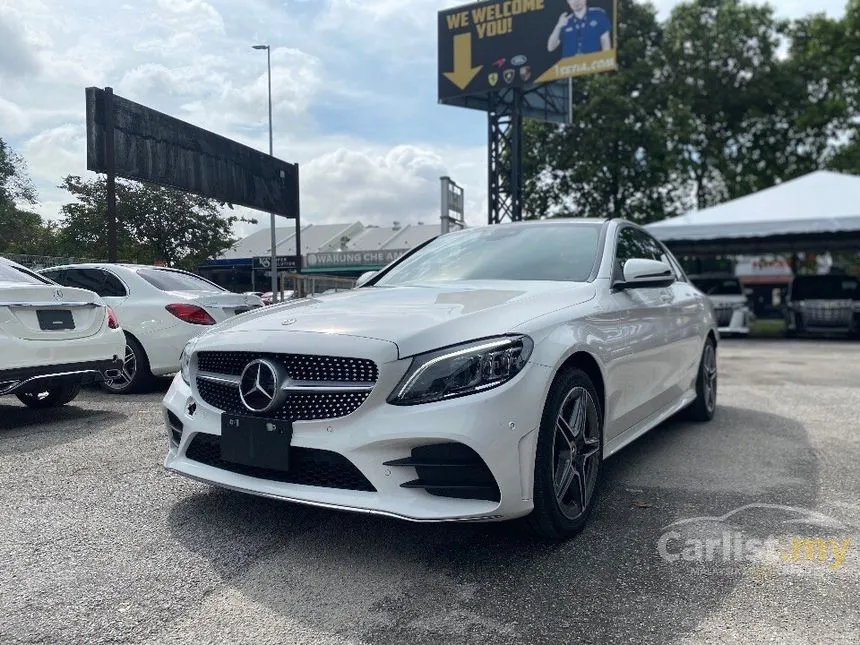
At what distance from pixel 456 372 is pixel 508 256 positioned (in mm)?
1623

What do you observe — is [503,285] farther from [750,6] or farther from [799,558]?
[750,6]

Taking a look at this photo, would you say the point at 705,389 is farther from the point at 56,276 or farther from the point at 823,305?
the point at 823,305

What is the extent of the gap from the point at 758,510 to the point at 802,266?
37.5 metres

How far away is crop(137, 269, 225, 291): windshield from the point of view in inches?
268

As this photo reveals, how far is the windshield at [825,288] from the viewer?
672 inches

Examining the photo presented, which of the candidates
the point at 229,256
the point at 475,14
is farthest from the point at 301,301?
the point at 475,14

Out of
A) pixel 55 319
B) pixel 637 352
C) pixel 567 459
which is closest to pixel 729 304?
pixel 637 352

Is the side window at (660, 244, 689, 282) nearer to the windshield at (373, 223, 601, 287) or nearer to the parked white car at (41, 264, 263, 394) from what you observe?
the windshield at (373, 223, 601, 287)

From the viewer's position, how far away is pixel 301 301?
359 cm

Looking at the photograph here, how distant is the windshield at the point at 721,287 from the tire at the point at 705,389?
12791 mm

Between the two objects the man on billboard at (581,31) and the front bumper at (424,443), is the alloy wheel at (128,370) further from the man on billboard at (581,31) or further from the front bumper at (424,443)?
the man on billboard at (581,31)

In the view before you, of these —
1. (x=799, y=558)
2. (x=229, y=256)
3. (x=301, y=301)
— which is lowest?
(x=799, y=558)

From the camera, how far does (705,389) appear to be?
5535 millimetres

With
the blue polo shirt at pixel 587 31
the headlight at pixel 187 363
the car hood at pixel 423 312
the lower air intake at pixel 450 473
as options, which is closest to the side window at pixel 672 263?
the car hood at pixel 423 312
